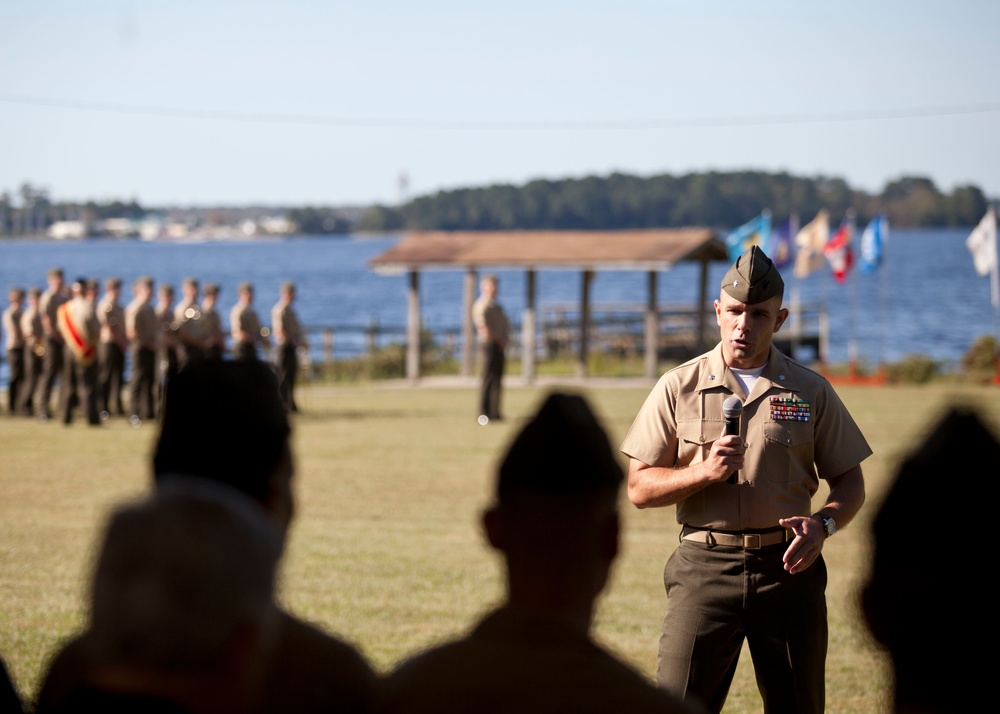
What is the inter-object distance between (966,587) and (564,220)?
388 ft

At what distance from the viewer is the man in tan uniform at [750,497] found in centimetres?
433

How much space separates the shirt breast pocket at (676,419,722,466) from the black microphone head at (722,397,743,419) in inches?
17.2

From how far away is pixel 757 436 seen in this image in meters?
4.46

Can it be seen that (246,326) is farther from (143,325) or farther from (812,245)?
(812,245)

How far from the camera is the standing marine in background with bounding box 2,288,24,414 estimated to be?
819 inches

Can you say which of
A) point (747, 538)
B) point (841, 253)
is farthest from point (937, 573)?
point (841, 253)

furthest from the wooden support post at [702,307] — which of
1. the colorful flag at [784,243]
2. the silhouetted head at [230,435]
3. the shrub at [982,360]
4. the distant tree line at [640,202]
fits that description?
the distant tree line at [640,202]

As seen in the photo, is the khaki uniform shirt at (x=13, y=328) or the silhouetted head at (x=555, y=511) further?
the khaki uniform shirt at (x=13, y=328)

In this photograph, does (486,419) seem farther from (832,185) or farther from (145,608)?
(832,185)

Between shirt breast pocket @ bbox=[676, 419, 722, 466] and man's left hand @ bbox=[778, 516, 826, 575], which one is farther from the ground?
shirt breast pocket @ bbox=[676, 419, 722, 466]

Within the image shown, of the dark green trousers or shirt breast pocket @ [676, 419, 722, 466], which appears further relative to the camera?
shirt breast pocket @ [676, 419, 722, 466]

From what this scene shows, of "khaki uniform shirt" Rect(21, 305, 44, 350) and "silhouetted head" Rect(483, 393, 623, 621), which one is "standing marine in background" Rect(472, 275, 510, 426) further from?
"silhouetted head" Rect(483, 393, 623, 621)

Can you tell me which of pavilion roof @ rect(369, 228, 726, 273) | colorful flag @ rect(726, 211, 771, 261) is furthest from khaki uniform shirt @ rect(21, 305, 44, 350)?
colorful flag @ rect(726, 211, 771, 261)

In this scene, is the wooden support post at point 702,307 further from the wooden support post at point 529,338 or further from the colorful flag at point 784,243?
A: the wooden support post at point 529,338
